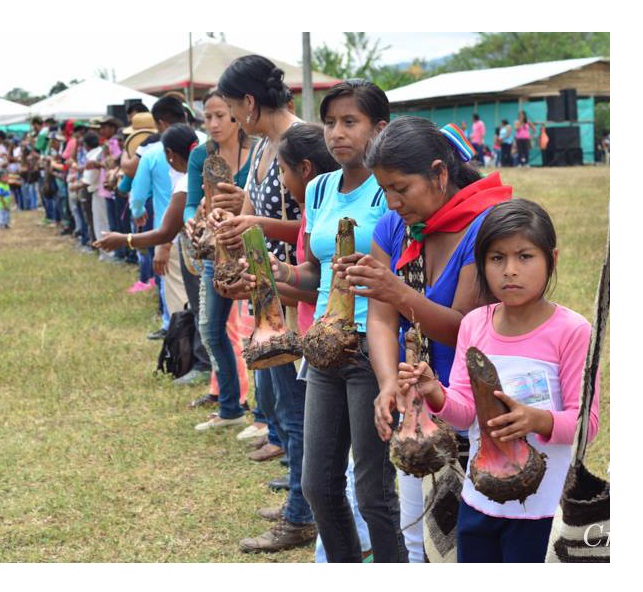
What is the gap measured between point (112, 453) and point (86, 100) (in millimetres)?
14147

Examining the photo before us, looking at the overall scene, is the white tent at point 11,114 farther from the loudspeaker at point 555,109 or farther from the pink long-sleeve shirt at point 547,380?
the pink long-sleeve shirt at point 547,380

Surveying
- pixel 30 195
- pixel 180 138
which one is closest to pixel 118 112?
pixel 30 195

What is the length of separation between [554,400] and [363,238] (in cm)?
90

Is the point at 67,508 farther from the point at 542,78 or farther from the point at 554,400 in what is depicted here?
the point at 542,78

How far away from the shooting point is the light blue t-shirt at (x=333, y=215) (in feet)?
10.1

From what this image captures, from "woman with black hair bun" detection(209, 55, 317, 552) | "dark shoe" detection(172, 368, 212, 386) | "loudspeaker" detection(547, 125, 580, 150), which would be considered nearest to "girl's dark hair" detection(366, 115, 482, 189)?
"woman with black hair bun" detection(209, 55, 317, 552)

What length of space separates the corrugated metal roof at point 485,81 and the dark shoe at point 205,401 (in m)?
27.6

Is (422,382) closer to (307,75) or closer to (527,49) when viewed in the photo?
(307,75)

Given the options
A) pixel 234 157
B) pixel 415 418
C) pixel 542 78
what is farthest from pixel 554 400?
pixel 542 78

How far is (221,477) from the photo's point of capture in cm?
504

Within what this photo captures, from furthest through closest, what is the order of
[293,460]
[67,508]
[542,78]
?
1. [542,78]
2. [67,508]
3. [293,460]

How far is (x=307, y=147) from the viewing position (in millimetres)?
3539

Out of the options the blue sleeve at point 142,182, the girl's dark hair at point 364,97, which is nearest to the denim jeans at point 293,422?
the girl's dark hair at point 364,97

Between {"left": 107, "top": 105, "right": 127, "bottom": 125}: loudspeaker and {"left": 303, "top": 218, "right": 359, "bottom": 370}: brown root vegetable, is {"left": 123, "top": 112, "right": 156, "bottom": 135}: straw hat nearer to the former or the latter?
{"left": 303, "top": 218, "right": 359, "bottom": 370}: brown root vegetable
